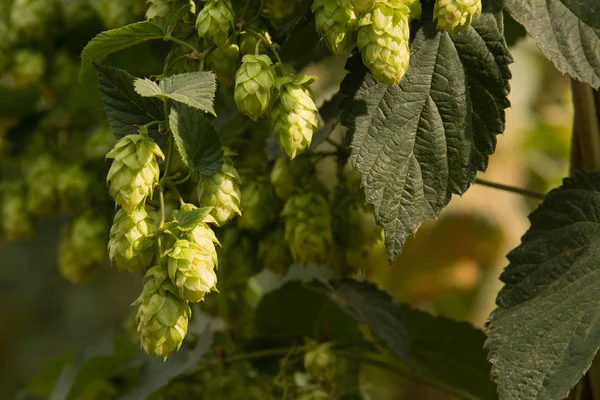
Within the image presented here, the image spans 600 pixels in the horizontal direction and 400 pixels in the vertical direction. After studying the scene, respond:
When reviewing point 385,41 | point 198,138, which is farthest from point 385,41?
point 198,138

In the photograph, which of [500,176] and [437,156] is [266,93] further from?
[500,176]

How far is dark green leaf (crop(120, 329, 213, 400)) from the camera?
55.7 inches

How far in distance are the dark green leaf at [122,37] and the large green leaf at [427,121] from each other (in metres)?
0.24

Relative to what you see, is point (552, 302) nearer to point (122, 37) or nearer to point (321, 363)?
point (321, 363)

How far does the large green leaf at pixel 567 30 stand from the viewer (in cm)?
113

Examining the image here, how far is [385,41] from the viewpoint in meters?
0.98

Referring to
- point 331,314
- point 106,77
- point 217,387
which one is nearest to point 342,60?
point 331,314

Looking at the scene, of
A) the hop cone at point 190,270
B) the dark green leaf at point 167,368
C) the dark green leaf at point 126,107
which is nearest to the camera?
the hop cone at point 190,270

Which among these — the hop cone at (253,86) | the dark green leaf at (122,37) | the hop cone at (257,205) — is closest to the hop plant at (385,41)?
the hop cone at (253,86)

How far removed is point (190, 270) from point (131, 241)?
89mm

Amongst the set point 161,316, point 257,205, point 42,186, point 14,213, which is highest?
point 161,316

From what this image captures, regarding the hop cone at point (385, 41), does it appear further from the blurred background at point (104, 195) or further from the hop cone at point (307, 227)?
the blurred background at point (104, 195)

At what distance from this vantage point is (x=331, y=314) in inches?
64.1

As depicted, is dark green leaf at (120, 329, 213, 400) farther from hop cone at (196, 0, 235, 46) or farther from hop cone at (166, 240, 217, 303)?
hop cone at (196, 0, 235, 46)
